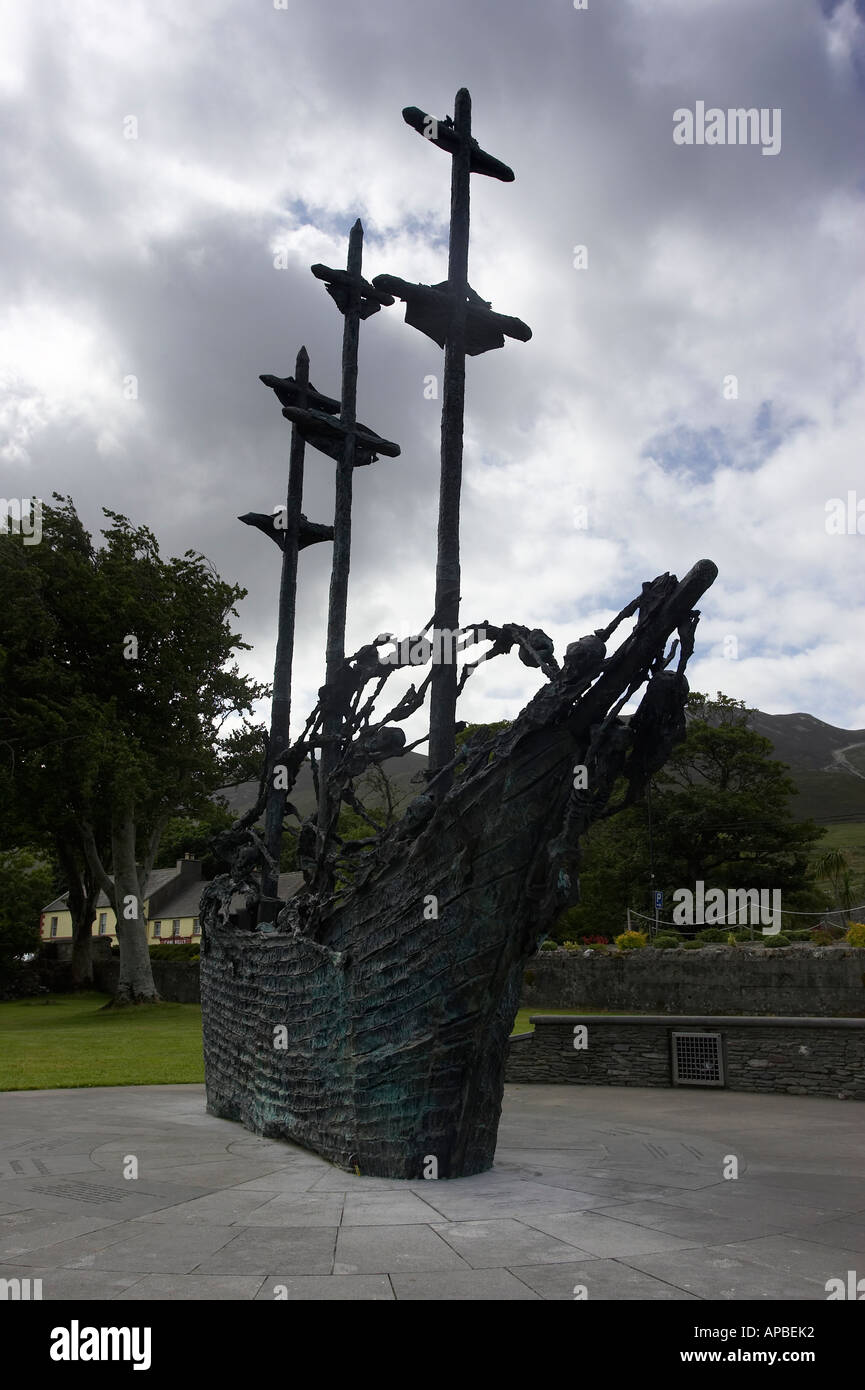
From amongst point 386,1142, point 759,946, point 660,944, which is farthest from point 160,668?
point 386,1142

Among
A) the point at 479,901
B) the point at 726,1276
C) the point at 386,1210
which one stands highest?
the point at 479,901

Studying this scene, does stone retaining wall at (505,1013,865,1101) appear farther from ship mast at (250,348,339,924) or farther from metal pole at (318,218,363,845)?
metal pole at (318,218,363,845)

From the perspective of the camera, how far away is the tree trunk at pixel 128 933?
28.6m

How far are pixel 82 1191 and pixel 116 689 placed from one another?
76.9 ft

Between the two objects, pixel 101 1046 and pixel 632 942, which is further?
pixel 632 942

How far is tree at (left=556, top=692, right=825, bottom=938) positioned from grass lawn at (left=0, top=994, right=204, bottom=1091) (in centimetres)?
1731

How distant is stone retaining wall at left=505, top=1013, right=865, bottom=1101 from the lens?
13102 millimetres

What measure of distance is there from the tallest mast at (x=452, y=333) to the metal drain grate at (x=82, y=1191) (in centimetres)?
366

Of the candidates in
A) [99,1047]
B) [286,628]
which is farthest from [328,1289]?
[99,1047]

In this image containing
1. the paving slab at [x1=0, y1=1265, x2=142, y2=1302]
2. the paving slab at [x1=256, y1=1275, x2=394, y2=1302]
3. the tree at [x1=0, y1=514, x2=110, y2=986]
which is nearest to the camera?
the paving slab at [x1=256, y1=1275, x2=394, y2=1302]

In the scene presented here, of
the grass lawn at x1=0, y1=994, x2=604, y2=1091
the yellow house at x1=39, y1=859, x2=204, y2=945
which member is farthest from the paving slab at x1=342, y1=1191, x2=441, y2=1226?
the yellow house at x1=39, y1=859, x2=204, y2=945

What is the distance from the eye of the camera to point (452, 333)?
8.48 metres

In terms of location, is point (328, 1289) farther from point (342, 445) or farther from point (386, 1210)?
point (342, 445)

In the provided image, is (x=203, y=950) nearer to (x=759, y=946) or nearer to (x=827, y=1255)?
(x=827, y=1255)
